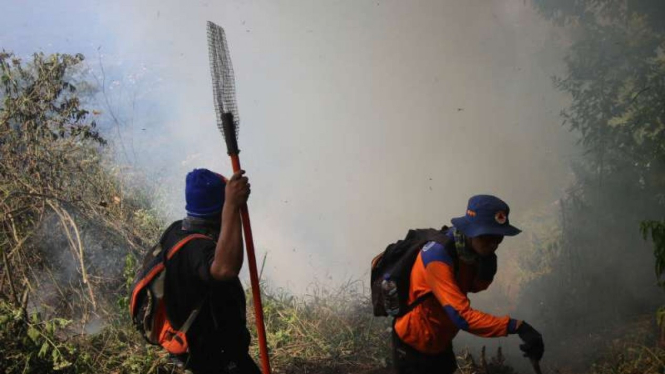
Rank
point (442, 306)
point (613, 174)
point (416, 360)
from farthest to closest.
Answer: point (613, 174), point (416, 360), point (442, 306)

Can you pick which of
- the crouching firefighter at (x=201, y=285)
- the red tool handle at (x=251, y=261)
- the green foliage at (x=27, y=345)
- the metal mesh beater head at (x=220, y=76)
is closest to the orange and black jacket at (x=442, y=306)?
the red tool handle at (x=251, y=261)

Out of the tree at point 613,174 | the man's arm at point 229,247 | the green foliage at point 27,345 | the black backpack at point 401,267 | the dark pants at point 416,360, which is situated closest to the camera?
the man's arm at point 229,247

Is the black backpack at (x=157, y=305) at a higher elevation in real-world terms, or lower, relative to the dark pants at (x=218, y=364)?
higher

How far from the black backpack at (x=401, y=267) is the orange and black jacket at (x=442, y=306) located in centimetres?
3

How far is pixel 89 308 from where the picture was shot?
4.91 metres

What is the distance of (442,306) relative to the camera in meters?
2.44

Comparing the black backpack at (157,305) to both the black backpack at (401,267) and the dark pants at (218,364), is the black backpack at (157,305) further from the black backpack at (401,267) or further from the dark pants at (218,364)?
the black backpack at (401,267)

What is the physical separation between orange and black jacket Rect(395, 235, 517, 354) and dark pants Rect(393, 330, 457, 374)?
5 cm

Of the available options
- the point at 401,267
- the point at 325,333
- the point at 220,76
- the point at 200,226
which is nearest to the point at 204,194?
the point at 200,226

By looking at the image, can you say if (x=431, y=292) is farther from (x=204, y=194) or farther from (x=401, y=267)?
(x=204, y=194)

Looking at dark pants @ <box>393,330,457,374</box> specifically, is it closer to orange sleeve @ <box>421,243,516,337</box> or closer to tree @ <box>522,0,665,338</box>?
orange sleeve @ <box>421,243,516,337</box>

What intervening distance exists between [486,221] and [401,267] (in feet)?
1.61

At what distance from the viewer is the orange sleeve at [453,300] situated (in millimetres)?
2281

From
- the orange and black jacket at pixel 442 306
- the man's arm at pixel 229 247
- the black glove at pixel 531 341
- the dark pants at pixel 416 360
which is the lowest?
the dark pants at pixel 416 360
